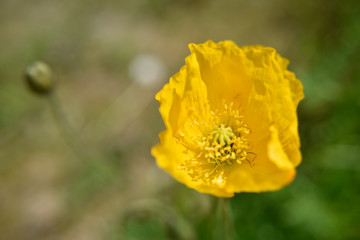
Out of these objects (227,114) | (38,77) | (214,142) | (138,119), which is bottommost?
(138,119)

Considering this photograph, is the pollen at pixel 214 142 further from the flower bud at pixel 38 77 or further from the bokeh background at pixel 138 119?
the flower bud at pixel 38 77

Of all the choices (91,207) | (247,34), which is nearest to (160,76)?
(247,34)

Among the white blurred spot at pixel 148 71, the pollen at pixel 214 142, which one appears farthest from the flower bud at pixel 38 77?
the white blurred spot at pixel 148 71

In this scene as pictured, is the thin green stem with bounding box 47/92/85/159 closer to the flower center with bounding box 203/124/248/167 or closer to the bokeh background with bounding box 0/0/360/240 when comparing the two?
the bokeh background with bounding box 0/0/360/240

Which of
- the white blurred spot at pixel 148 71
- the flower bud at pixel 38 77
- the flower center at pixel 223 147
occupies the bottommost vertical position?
the white blurred spot at pixel 148 71

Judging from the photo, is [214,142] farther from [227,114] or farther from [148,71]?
[148,71]

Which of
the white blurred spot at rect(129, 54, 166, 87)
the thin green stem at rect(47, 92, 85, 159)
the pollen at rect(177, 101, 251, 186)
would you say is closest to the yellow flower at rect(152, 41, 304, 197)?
the pollen at rect(177, 101, 251, 186)

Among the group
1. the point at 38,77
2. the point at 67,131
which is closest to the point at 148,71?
the point at 67,131
